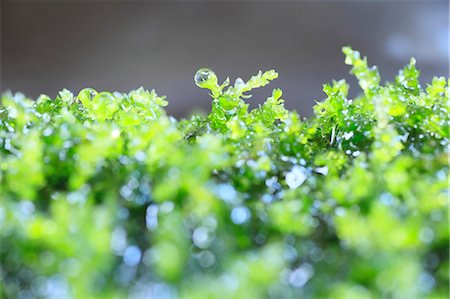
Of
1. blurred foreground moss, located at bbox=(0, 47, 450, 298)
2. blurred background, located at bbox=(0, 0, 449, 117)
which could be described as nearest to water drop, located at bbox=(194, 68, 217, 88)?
blurred foreground moss, located at bbox=(0, 47, 450, 298)

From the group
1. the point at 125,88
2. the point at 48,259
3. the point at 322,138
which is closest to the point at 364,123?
the point at 322,138

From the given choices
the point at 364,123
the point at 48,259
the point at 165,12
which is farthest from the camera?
the point at 165,12

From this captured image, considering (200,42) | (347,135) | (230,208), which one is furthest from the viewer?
(200,42)

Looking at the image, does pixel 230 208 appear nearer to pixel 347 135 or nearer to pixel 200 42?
pixel 347 135

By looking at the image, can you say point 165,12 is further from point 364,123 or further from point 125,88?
point 364,123

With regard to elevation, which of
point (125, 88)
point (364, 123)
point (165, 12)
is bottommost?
point (364, 123)

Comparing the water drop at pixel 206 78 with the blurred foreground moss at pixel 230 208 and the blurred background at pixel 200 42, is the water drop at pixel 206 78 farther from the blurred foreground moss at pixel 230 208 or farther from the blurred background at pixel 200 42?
the blurred background at pixel 200 42

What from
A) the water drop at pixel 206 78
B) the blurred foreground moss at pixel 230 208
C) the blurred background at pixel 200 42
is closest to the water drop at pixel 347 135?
the blurred foreground moss at pixel 230 208

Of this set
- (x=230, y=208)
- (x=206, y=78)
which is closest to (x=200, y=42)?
(x=206, y=78)
